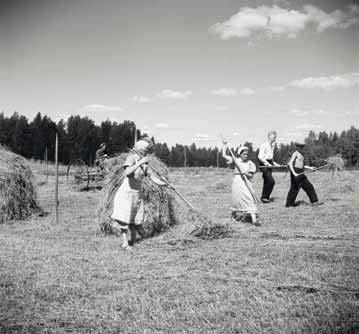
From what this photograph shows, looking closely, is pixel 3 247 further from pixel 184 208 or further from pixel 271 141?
pixel 271 141

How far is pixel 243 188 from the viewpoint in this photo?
9.77 meters

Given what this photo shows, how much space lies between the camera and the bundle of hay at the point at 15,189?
423 inches

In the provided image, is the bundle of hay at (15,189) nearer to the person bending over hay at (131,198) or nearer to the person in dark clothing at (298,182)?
the person bending over hay at (131,198)

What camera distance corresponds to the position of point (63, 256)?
21.4 ft

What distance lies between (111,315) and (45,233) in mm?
5171

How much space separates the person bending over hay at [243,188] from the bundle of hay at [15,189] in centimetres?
545

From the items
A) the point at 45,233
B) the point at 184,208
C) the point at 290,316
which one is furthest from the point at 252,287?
the point at 45,233

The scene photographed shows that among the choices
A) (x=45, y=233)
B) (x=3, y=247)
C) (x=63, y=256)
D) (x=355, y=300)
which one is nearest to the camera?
(x=355, y=300)

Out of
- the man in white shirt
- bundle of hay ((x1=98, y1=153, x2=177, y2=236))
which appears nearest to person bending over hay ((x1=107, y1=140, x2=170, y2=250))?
bundle of hay ((x1=98, y1=153, x2=177, y2=236))

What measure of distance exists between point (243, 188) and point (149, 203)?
226 cm

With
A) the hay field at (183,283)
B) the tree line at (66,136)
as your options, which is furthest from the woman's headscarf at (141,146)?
the tree line at (66,136)

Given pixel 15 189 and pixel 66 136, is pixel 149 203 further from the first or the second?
pixel 66 136

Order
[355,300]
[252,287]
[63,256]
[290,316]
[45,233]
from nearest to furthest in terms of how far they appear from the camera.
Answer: [290,316] < [355,300] < [252,287] < [63,256] < [45,233]

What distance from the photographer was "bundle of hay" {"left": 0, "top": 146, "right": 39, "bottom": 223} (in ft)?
35.3
